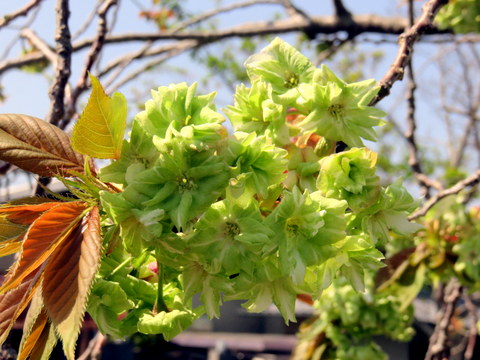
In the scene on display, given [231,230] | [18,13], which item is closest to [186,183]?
[231,230]

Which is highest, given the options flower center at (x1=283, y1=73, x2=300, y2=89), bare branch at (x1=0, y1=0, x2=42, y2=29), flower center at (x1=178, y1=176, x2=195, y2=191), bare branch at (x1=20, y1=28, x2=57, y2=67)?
bare branch at (x1=0, y1=0, x2=42, y2=29)

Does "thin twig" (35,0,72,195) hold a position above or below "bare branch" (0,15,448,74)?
above

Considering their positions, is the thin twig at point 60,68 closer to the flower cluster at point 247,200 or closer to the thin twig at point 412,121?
the flower cluster at point 247,200

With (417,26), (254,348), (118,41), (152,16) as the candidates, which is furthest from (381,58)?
(417,26)

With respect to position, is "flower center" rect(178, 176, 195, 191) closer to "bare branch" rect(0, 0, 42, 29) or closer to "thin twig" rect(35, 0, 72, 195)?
"thin twig" rect(35, 0, 72, 195)

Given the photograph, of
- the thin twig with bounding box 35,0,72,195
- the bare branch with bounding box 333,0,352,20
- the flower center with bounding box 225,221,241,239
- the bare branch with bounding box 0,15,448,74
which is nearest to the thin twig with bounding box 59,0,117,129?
the thin twig with bounding box 35,0,72,195

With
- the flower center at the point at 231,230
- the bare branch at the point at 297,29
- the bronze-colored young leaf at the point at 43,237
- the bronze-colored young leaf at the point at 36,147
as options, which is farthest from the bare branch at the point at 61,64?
the bare branch at the point at 297,29
